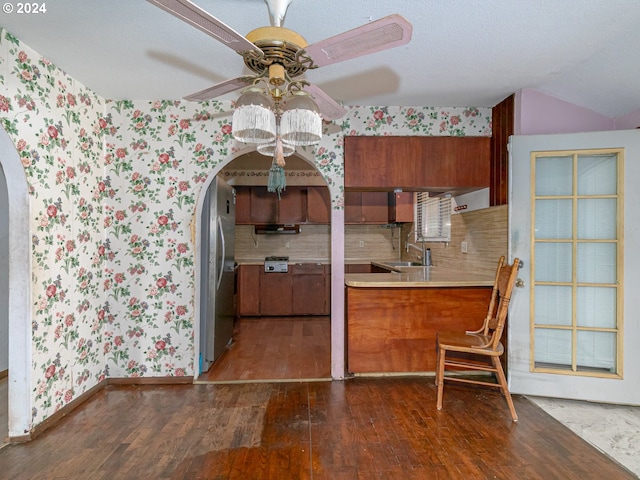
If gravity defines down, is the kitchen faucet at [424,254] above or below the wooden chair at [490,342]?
above

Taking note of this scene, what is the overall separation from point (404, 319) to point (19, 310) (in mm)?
2582

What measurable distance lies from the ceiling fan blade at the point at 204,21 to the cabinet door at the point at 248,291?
166 inches

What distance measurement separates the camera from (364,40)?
1164 millimetres

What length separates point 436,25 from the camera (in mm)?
1839

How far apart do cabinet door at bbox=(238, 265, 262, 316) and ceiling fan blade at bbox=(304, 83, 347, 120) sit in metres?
3.77

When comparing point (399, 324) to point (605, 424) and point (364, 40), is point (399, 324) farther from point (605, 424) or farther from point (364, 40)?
point (364, 40)

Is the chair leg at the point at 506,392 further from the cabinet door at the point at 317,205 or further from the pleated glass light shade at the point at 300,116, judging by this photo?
the cabinet door at the point at 317,205

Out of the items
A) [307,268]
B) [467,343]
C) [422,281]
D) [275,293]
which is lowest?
[275,293]

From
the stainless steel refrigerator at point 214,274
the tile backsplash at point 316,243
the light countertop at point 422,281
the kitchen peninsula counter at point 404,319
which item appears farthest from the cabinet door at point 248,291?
the kitchen peninsula counter at point 404,319

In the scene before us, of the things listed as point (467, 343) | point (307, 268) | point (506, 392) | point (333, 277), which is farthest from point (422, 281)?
point (307, 268)

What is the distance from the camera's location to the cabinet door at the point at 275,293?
523 centimetres

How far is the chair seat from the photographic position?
2.33 metres

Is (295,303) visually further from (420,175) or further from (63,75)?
(63,75)

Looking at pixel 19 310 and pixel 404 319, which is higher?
pixel 19 310
